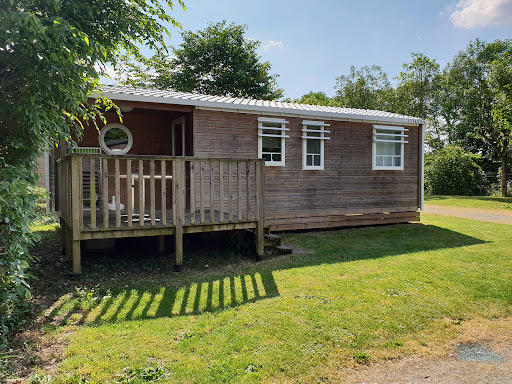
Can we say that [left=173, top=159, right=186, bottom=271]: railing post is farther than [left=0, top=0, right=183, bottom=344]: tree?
Yes

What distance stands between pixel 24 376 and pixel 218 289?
7.36 feet

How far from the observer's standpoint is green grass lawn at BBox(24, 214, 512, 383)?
2.72m

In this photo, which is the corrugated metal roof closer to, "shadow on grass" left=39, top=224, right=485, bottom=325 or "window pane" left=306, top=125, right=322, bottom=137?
"window pane" left=306, top=125, right=322, bottom=137

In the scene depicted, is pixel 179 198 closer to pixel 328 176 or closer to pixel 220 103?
pixel 220 103

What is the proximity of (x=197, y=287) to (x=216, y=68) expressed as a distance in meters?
21.0

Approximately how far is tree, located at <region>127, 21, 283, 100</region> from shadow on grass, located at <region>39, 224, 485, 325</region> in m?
17.0

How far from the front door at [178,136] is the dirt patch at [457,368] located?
6256 mm

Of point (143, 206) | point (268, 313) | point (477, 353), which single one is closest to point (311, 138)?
point (143, 206)

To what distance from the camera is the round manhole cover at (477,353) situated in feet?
9.68

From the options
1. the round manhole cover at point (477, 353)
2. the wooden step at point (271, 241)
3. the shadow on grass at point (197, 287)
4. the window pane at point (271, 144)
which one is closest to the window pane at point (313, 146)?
the window pane at point (271, 144)

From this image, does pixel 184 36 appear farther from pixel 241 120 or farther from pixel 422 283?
pixel 422 283

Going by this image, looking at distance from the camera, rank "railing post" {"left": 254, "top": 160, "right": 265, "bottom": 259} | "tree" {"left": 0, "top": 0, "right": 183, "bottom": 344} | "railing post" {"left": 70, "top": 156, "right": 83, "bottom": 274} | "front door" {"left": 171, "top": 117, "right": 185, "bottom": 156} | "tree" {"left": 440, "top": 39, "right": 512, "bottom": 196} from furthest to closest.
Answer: "tree" {"left": 440, "top": 39, "right": 512, "bottom": 196} < "front door" {"left": 171, "top": 117, "right": 185, "bottom": 156} < "railing post" {"left": 254, "top": 160, "right": 265, "bottom": 259} < "railing post" {"left": 70, "top": 156, "right": 83, "bottom": 274} < "tree" {"left": 0, "top": 0, "right": 183, "bottom": 344}

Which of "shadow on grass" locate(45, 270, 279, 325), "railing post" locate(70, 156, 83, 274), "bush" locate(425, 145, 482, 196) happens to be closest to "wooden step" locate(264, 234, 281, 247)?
"shadow on grass" locate(45, 270, 279, 325)

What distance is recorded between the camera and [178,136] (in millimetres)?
8492
